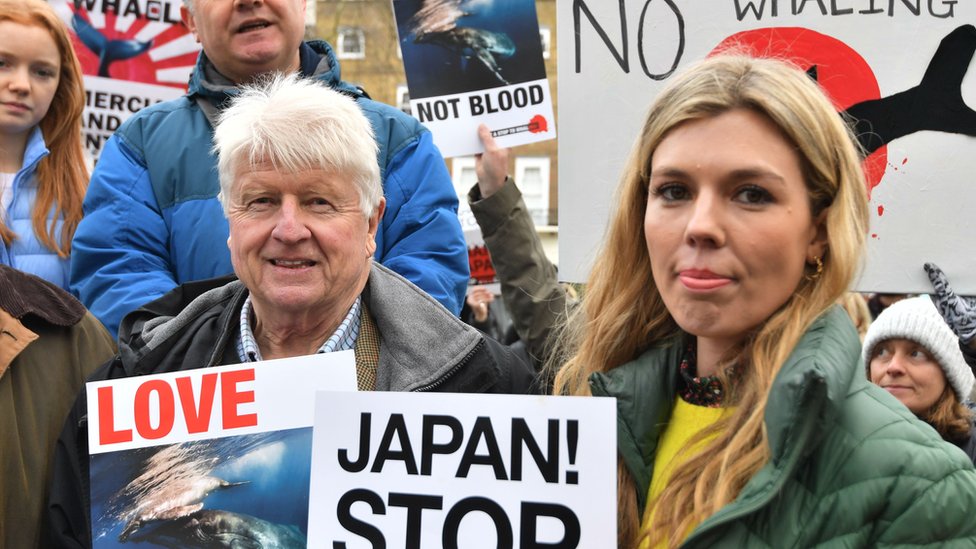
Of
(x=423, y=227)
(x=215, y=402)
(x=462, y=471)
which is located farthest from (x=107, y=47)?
(x=462, y=471)

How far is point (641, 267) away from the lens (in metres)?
2.71

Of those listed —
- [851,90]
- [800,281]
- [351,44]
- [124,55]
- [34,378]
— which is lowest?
[34,378]

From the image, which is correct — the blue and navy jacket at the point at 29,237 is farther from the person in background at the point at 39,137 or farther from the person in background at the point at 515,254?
the person in background at the point at 515,254

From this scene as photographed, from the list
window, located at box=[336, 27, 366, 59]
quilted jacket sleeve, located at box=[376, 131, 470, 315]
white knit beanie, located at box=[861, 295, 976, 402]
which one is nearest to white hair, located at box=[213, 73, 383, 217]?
quilted jacket sleeve, located at box=[376, 131, 470, 315]

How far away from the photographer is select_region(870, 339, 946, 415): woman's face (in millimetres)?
5000

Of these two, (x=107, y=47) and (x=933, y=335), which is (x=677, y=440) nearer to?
(x=933, y=335)

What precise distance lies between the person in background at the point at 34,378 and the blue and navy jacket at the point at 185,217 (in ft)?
0.70

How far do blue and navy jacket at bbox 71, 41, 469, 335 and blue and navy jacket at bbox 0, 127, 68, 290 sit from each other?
0.30 meters

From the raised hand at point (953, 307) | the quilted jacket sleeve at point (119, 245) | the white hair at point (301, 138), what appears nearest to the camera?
the white hair at point (301, 138)

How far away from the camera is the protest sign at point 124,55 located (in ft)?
20.5

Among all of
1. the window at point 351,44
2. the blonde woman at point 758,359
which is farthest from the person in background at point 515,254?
the window at point 351,44

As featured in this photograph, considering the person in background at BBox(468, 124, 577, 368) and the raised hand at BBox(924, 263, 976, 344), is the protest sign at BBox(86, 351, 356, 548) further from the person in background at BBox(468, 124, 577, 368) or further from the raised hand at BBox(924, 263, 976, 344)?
the person in background at BBox(468, 124, 577, 368)

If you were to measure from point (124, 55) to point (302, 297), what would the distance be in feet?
12.4

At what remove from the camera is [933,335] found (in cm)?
496
